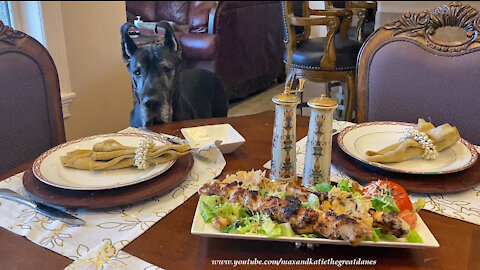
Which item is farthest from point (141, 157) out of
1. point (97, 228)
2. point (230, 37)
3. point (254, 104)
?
point (254, 104)

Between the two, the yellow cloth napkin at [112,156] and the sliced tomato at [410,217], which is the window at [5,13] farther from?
the sliced tomato at [410,217]

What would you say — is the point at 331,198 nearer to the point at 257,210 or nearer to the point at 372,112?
the point at 257,210

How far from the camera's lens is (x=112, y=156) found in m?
0.99

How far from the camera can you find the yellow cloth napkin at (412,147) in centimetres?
104

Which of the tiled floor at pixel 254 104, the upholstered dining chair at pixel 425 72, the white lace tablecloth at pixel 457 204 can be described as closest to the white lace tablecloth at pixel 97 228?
the white lace tablecloth at pixel 457 204

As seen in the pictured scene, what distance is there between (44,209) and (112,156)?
0.19 meters

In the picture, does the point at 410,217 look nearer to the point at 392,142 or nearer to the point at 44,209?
the point at 392,142

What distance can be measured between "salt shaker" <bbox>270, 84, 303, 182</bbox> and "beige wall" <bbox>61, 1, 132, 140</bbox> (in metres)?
1.77

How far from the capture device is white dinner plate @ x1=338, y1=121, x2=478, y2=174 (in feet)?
3.32

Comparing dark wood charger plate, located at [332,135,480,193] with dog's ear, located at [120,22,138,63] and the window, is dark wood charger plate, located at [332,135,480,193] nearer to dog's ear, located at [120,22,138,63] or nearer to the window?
dog's ear, located at [120,22,138,63]

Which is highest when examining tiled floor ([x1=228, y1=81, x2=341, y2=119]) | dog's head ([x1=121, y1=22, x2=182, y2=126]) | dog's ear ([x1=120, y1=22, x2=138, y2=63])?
dog's ear ([x1=120, y1=22, x2=138, y2=63])

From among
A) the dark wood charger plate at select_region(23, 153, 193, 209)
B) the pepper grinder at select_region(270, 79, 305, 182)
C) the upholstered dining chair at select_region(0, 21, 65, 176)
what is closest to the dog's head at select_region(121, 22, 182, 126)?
the upholstered dining chair at select_region(0, 21, 65, 176)

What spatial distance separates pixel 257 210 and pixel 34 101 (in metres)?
0.91

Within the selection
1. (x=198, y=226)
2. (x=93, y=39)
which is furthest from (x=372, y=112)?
(x=93, y=39)
